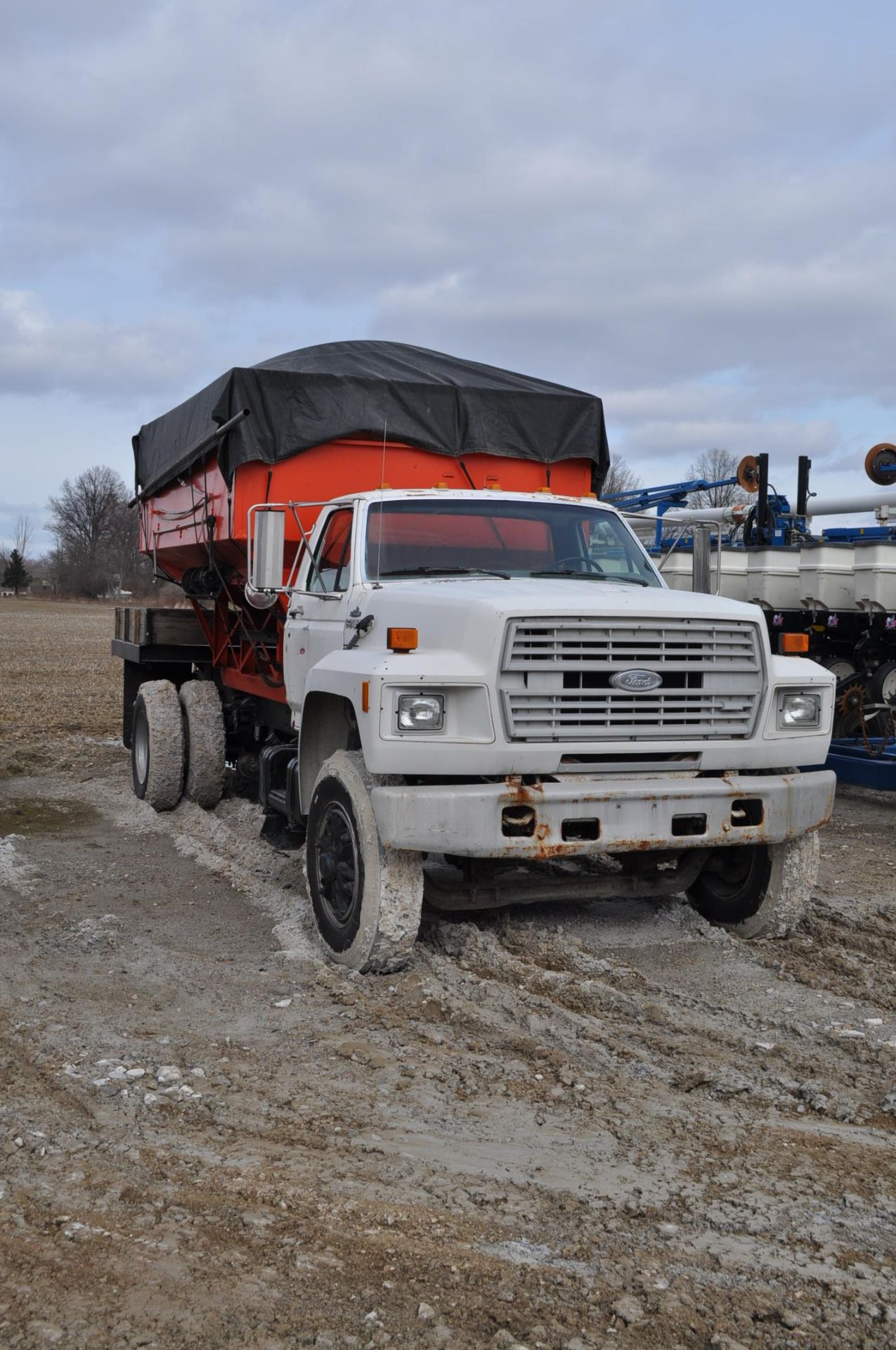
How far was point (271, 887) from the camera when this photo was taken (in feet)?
24.3

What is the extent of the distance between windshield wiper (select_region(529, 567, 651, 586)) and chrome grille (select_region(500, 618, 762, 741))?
3.40 feet

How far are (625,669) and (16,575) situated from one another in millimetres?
99920

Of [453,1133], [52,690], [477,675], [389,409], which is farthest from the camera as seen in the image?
Answer: [52,690]

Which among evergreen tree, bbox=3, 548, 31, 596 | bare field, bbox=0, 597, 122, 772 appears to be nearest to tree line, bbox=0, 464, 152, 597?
Answer: evergreen tree, bbox=3, 548, 31, 596

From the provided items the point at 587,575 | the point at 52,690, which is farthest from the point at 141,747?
the point at 52,690

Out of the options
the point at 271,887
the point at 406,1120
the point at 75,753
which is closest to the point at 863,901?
the point at 271,887

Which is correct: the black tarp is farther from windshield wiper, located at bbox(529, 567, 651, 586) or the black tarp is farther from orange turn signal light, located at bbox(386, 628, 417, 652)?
orange turn signal light, located at bbox(386, 628, 417, 652)

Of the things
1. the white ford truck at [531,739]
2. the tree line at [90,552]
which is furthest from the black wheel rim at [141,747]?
the tree line at [90,552]

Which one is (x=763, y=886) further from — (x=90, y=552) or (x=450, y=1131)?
(x=90, y=552)

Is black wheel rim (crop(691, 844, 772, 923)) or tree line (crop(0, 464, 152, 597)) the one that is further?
tree line (crop(0, 464, 152, 597))

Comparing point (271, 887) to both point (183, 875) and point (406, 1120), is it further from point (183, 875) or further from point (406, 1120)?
point (406, 1120)

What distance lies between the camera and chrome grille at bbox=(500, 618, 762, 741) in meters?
5.25

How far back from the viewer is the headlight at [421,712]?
5.21m

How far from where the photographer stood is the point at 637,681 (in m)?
5.41
